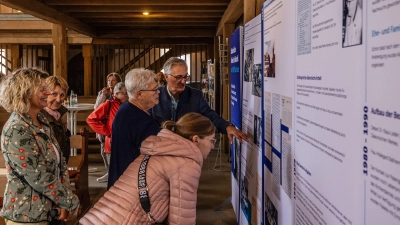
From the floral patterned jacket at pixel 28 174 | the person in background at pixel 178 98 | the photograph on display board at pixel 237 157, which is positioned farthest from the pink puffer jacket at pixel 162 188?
the photograph on display board at pixel 237 157

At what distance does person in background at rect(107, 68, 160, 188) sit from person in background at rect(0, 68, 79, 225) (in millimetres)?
503

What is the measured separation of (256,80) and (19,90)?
5.07ft

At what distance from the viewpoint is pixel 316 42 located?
1671mm

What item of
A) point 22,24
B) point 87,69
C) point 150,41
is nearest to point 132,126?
point 22,24

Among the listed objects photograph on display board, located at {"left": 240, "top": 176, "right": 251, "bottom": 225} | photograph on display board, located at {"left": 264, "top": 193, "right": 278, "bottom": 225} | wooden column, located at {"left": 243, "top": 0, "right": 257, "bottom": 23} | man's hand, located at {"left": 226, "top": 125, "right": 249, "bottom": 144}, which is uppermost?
wooden column, located at {"left": 243, "top": 0, "right": 257, "bottom": 23}

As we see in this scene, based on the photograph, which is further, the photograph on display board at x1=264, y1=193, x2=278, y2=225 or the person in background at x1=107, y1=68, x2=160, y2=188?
the person in background at x1=107, y1=68, x2=160, y2=188

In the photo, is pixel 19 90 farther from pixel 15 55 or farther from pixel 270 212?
A: pixel 15 55

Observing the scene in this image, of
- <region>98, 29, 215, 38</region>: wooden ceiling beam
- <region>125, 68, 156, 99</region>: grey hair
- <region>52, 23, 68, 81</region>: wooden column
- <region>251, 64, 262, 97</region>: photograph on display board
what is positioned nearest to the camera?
<region>125, 68, 156, 99</region>: grey hair

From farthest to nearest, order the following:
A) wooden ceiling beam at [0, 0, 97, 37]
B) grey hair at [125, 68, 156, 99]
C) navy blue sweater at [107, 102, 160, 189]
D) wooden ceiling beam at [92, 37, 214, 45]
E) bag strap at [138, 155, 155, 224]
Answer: wooden ceiling beam at [92, 37, 214, 45], wooden ceiling beam at [0, 0, 97, 37], grey hair at [125, 68, 156, 99], navy blue sweater at [107, 102, 160, 189], bag strap at [138, 155, 155, 224]

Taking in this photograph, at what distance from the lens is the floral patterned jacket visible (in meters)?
2.21

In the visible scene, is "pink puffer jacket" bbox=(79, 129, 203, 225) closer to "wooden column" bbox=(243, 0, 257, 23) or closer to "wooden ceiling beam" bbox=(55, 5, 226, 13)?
"wooden column" bbox=(243, 0, 257, 23)

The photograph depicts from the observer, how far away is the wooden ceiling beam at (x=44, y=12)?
6.89 m

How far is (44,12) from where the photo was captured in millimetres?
7926

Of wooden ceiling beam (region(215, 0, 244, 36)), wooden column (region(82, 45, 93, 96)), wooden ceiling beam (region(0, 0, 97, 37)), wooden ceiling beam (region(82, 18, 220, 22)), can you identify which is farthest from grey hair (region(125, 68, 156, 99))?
wooden column (region(82, 45, 93, 96))
